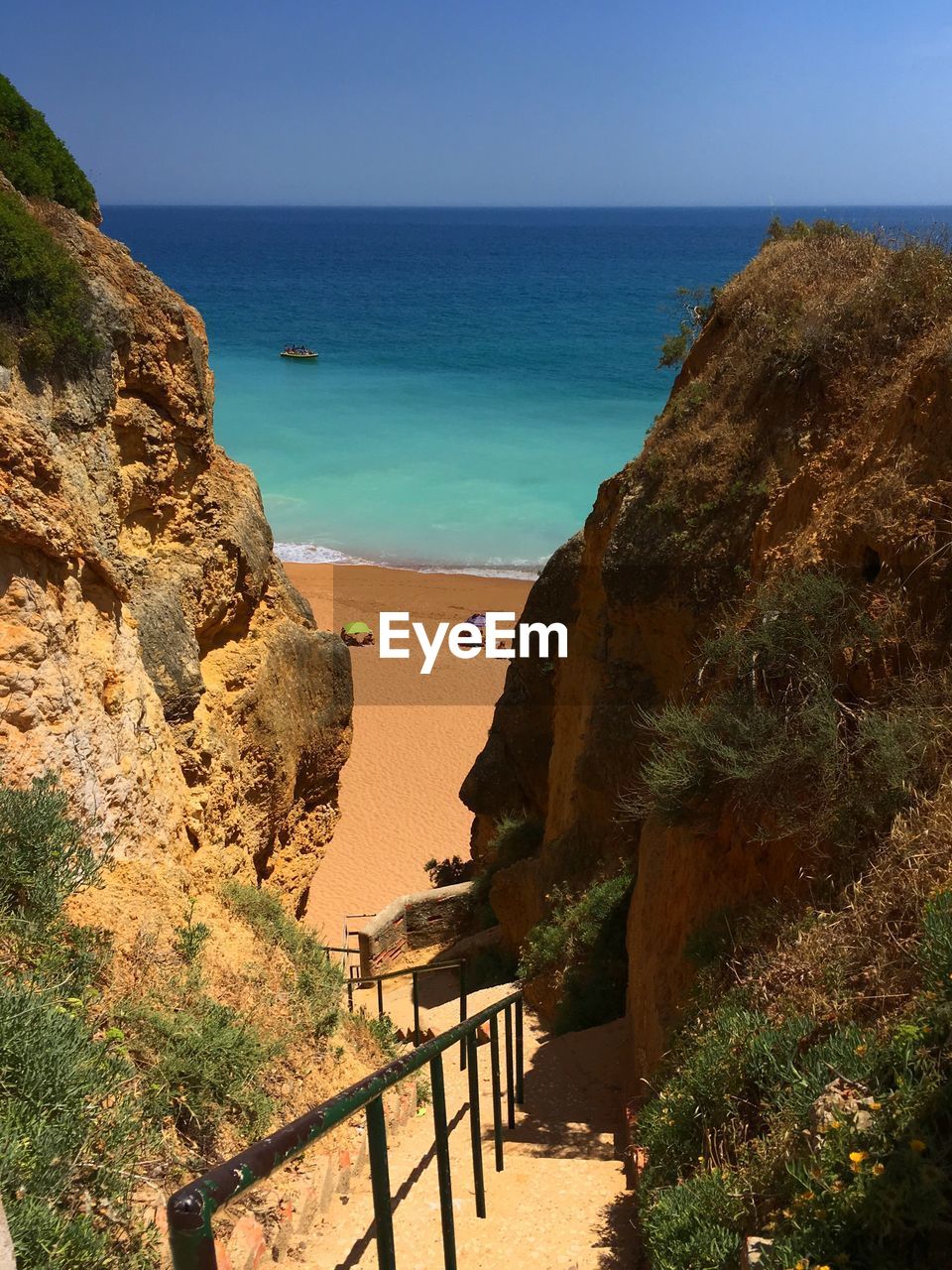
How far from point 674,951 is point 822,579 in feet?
9.76

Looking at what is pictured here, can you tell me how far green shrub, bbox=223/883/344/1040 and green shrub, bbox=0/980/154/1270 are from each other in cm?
251

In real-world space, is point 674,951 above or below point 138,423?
below

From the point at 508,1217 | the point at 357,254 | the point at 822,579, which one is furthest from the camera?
the point at 357,254

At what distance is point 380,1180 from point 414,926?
14.7 metres

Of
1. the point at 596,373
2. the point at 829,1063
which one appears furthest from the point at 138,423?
the point at 596,373

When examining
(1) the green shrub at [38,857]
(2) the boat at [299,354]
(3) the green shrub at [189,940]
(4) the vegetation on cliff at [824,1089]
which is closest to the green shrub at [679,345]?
(4) the vegetation on cliff at [824,1089]

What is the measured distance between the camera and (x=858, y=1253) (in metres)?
3.03

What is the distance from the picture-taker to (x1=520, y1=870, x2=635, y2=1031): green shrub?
10156 mm

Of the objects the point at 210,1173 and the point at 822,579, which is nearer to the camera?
the point at 210,1173

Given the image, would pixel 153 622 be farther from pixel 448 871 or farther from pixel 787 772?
pixel 448 871

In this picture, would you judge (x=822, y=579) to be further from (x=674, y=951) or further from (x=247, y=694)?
(x=247, y=694)

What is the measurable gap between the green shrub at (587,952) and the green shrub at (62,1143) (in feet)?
22.6

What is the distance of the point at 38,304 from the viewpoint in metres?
8.73

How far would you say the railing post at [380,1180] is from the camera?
269 cm
